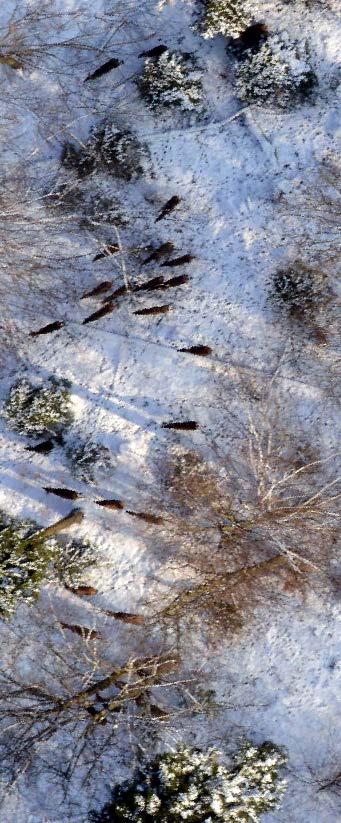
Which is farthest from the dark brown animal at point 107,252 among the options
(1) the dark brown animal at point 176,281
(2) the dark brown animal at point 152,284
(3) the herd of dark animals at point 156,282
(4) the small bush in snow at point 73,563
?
(4) the small bush in snow at point 73,563

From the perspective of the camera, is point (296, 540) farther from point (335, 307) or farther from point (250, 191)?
point (250, 191)

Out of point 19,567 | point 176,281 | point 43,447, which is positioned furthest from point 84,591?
point 176,281

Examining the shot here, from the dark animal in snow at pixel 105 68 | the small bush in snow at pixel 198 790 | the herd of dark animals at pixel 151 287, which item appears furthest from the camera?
the dark animal in snow at pixel 105 68

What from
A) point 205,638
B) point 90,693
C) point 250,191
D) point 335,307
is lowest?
point 205,638

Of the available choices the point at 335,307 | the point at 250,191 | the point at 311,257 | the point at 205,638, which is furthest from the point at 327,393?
the point at 205,638

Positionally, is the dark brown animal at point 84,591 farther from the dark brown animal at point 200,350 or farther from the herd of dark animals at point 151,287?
the dark brown animal at point 200,350

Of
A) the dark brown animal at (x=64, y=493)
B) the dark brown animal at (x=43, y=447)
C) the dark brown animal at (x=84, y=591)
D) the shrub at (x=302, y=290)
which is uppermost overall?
the shrub at (x=302, y=290)
